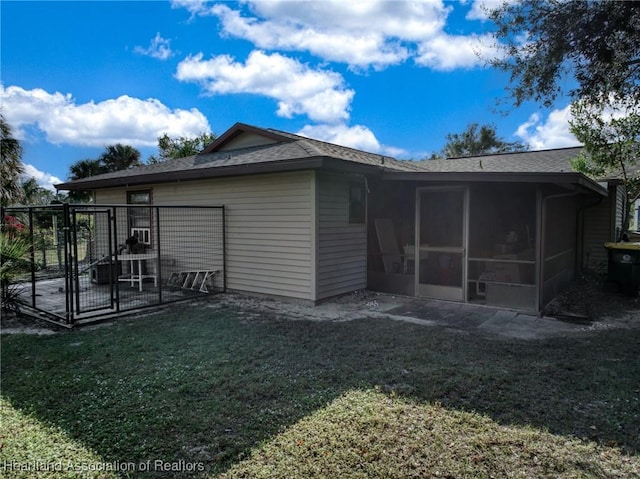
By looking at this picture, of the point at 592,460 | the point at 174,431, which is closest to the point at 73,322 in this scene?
the point at 174,431

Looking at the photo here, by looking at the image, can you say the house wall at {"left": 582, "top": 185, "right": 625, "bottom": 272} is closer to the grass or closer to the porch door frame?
the porch door frame

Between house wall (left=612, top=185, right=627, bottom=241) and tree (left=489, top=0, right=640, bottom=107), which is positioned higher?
tree (left=489, top=0, right=640, bottom=107)

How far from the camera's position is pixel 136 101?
1884 cm

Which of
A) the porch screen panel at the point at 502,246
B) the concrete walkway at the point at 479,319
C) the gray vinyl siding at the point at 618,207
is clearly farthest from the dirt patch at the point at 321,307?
the gray vinyl siding at the point at 618,207

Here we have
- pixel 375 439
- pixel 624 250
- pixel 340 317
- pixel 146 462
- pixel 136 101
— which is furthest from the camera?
pixel 136 101

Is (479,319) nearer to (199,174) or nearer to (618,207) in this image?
(199,174)

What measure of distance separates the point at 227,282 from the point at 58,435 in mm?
5414

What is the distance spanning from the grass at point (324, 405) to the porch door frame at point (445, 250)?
2076 millimetres

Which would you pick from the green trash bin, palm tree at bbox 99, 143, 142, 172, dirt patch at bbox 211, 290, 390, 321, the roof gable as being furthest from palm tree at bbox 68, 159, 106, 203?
the green trash bin

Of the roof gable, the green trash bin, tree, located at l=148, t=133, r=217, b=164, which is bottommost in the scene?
the green trash bin

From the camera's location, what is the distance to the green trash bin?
762cm

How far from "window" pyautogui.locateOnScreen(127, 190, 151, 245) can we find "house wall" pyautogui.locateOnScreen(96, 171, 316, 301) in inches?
57.0

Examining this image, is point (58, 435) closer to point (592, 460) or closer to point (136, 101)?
point (592, 460)

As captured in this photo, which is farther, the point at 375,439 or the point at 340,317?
the point at 340,317
